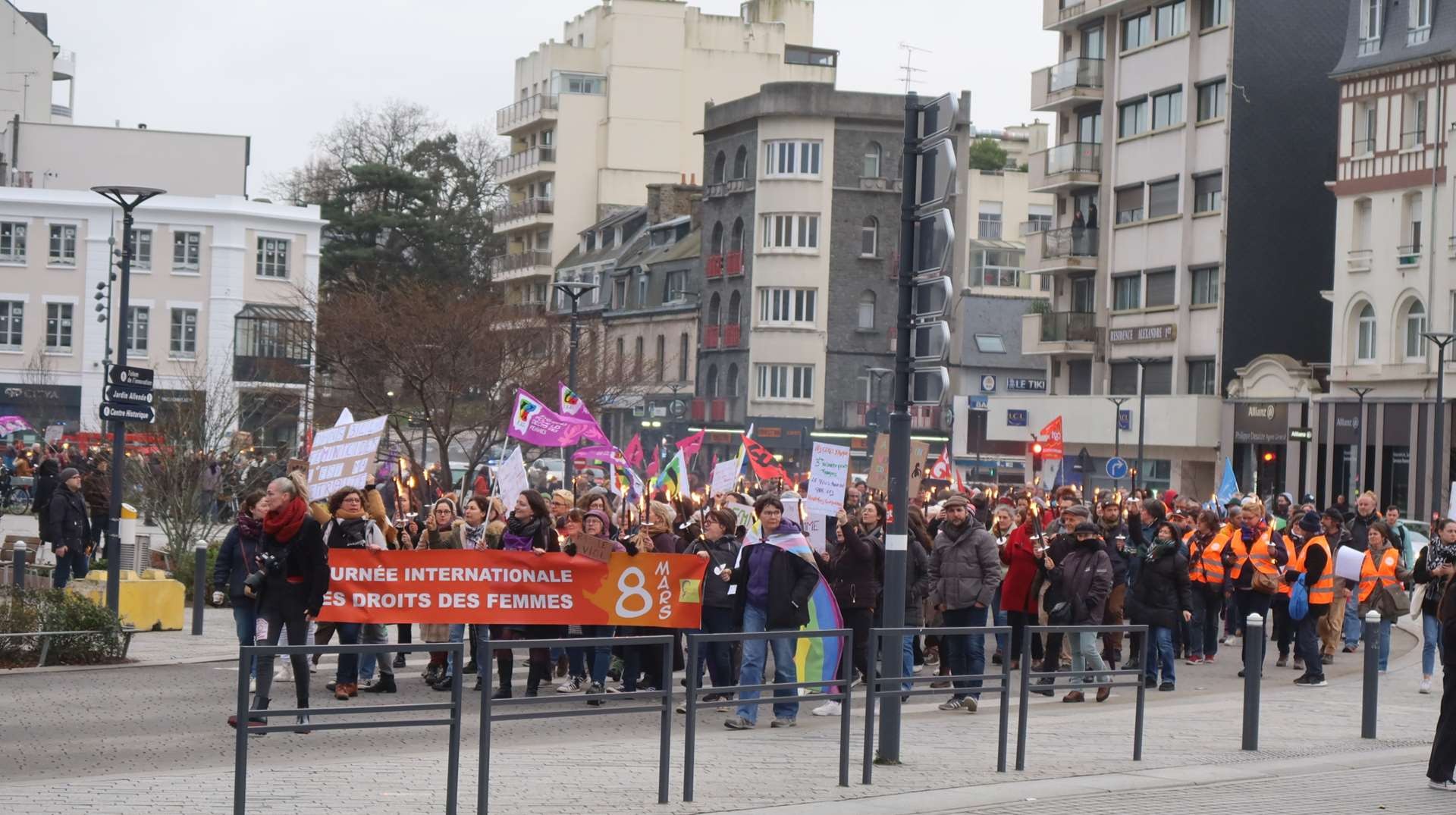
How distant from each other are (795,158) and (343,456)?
5592 centimetres

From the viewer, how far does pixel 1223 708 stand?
18.2 meters

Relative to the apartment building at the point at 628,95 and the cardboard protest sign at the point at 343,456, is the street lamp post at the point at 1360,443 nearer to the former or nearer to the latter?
the cardboard protest sign at the point at 343,456

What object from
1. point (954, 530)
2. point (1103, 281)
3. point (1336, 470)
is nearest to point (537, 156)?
point (1103, 281)

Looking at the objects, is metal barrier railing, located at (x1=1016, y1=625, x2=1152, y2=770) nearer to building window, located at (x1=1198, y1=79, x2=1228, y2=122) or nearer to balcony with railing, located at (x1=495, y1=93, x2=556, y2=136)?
building window, located at (x1=1198, y1=79, x2=1228, y2=122)

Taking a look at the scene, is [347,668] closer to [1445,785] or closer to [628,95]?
[1445,785]

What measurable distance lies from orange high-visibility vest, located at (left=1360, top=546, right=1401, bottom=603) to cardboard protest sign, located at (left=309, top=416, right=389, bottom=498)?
1057 centimetres

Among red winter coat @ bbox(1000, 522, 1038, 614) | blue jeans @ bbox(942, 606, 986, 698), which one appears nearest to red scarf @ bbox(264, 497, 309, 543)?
blue jeans @ bbox(942, 606, 986, 698)

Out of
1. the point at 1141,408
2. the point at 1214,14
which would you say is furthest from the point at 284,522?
the point at 1214,14

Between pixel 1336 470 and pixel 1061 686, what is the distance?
148 ft

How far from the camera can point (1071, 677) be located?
14.2 m

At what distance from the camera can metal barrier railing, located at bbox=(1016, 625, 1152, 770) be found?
536 inches

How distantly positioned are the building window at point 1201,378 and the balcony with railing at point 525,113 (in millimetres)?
Answer: 39709

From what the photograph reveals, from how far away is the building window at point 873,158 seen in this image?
7575cm

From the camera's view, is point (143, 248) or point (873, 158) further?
point (873, 158)
